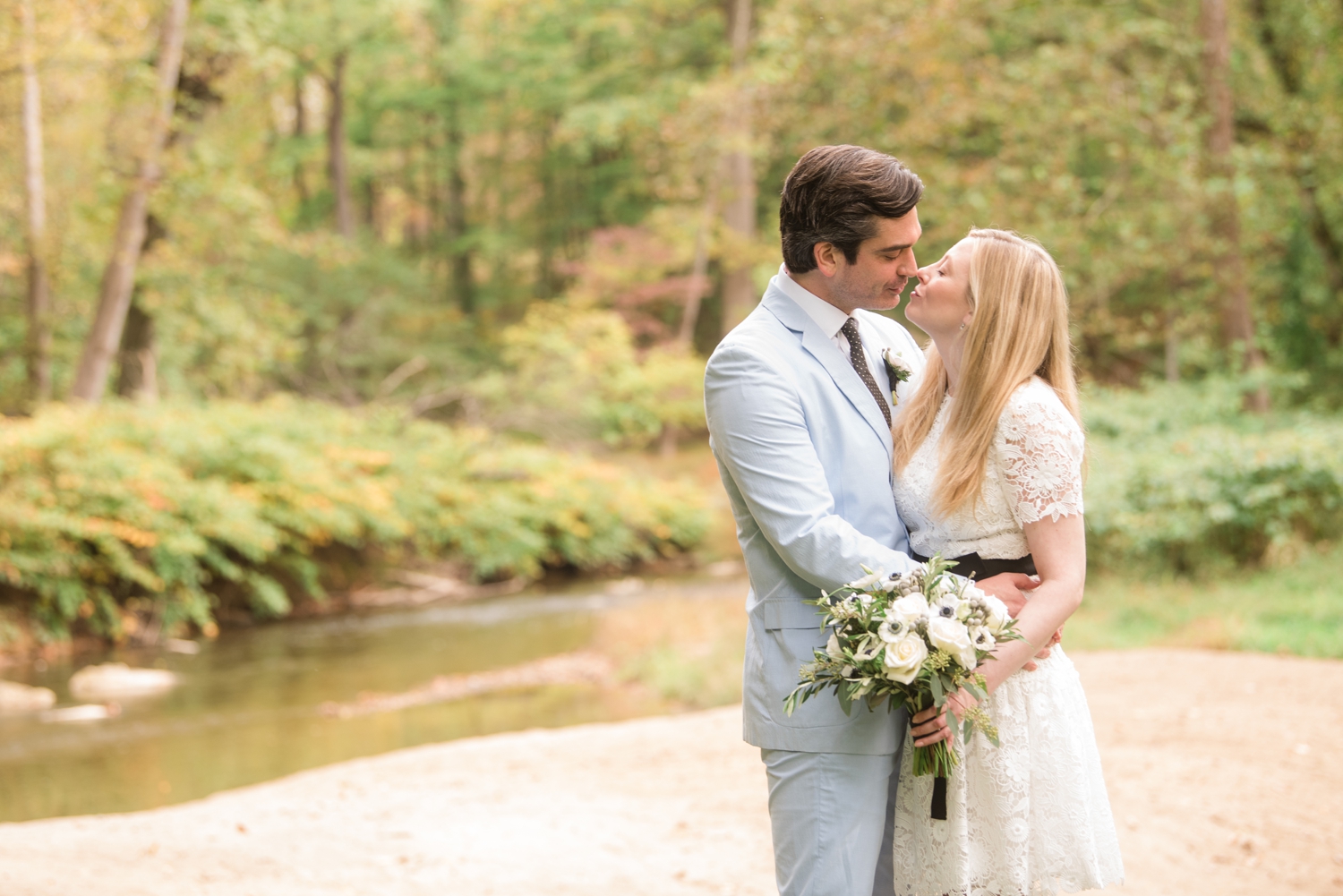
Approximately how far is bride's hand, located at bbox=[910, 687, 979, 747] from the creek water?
22.5 feet

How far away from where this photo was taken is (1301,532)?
36.8ft

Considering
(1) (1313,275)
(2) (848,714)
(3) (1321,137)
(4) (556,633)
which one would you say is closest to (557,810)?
(2) (848,714)

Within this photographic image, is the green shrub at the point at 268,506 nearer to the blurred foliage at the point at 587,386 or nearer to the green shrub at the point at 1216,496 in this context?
the blurred foliage at the point at 587,386

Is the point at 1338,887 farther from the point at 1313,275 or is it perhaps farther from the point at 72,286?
the point at 72,286

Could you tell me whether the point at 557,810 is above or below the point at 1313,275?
below

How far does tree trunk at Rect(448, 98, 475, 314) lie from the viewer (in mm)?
32188

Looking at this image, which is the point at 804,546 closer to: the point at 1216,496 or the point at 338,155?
the point at 1216,496

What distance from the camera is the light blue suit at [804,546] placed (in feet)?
8.29

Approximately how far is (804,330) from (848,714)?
34.6 inches

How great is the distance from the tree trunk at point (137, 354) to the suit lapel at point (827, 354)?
56.7 feet

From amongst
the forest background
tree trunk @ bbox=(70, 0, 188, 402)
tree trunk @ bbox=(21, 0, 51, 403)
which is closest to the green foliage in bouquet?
the forest background

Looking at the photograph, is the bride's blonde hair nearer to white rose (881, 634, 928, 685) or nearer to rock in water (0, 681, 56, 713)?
white rose (881, 634, 928, 685)

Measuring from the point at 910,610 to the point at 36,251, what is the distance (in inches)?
633

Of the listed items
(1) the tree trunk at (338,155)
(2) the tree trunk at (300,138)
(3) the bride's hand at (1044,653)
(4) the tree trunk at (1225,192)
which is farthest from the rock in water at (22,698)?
(2) the tree trunk at (300,138)
